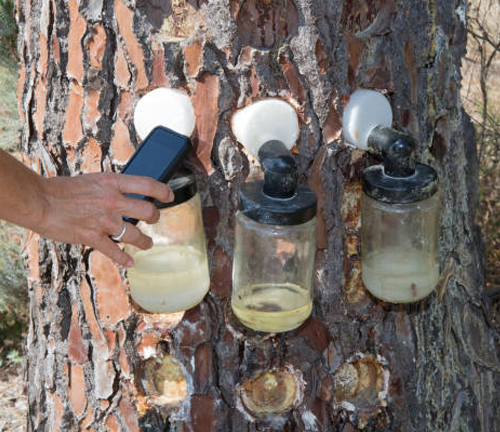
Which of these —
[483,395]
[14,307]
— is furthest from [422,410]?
[14,307]

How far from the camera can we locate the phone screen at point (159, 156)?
1417 mm

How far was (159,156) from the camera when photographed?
1421 millimetres

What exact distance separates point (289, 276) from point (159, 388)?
482mm

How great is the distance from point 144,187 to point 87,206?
137 millimetres

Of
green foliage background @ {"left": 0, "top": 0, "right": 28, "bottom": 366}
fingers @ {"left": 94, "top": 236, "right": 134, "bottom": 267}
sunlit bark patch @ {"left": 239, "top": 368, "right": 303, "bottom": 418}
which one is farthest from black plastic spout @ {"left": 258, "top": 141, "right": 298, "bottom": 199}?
green foliage background @ {"left": 0, "top": 0, "right": 28, "bottom": 366}

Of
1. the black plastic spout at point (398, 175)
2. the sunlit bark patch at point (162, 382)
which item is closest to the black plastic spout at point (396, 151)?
the black plastic spout at point (398, 175)

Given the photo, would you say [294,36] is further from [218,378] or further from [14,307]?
[14,307]

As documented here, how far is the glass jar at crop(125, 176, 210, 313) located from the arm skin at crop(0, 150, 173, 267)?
114 millimetres

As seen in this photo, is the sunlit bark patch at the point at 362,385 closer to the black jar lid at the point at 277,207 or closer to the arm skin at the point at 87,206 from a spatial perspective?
the black jar lid at the point at 277,207

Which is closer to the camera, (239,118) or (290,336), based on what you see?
(239,118)

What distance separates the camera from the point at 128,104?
1.55 m

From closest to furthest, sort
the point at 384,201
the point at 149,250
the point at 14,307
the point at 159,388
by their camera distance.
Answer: the point at 384,201 → the point at 149,250 → the point at 159,388 → the point at 14,307

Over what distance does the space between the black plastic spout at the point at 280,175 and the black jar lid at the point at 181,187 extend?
0.19 meters

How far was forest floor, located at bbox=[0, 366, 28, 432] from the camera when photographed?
3.20 m
